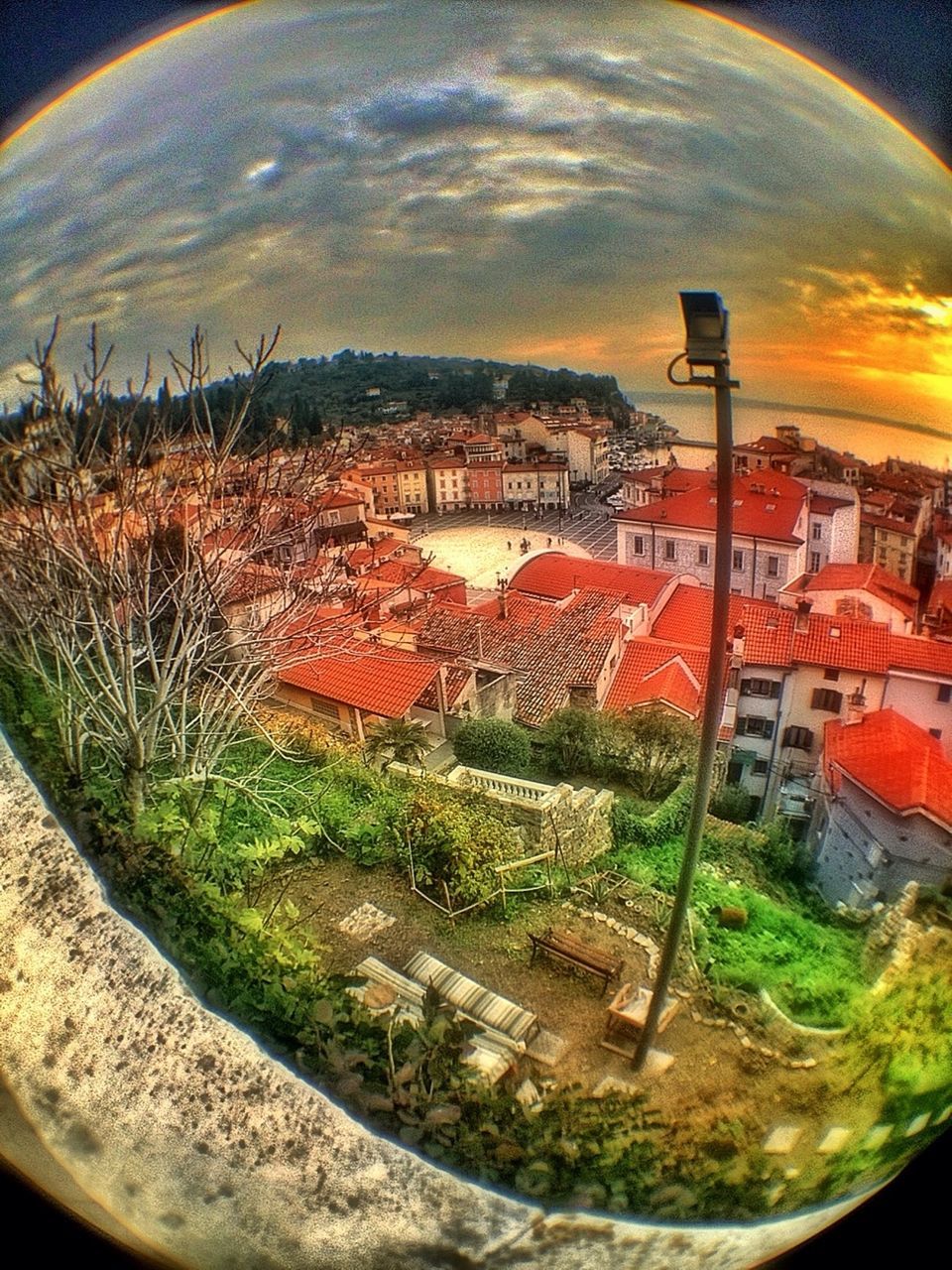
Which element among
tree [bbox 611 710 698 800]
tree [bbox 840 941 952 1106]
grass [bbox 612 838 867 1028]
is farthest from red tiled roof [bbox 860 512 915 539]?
tree [bbox 840 941 952 1106]

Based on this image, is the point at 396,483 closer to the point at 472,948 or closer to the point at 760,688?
the point at 760,688

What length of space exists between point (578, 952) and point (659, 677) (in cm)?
59

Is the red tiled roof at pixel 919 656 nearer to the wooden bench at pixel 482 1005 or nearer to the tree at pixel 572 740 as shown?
the tree at pixel 572 740

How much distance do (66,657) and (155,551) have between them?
327 millimetres

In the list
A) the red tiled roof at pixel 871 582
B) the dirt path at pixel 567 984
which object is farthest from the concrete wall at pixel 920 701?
the dirt path at pixel 567 984

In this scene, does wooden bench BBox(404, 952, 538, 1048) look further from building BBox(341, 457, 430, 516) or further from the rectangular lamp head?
the rectangular lamp head

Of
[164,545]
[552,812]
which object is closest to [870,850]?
[552,812]

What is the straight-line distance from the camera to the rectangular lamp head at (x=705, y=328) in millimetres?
1824

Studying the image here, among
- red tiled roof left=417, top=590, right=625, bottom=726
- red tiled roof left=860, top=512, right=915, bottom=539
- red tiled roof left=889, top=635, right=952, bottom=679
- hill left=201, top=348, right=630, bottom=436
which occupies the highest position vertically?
hill left=201, top=348, right=630, bottom=436

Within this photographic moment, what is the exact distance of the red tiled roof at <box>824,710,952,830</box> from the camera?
1.94m

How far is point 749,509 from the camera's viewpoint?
1.85 metres

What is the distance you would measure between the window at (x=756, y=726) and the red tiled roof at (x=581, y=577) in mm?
296

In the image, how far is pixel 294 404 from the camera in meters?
1.94

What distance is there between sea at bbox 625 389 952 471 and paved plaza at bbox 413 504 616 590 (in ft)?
0.67
